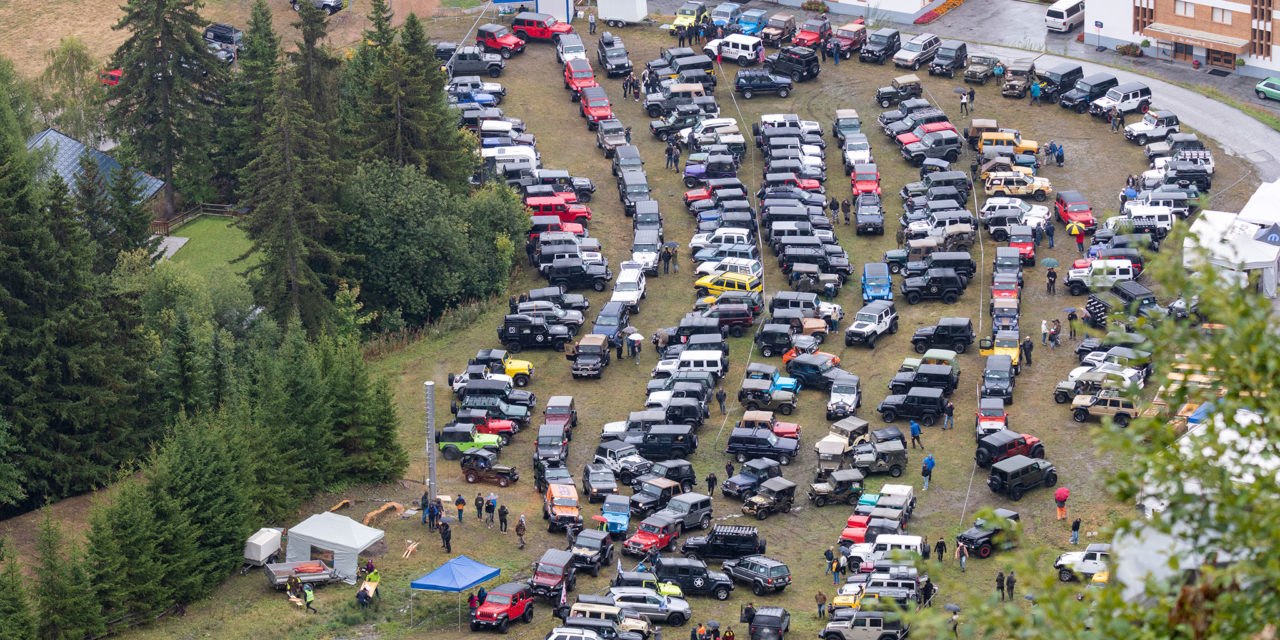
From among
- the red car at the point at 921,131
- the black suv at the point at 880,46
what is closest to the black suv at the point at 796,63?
the black suv at the point at 880,46

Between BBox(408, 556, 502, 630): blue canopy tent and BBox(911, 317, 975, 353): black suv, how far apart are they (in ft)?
94.0

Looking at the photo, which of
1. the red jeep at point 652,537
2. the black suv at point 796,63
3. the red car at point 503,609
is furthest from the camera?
the black suv at point 796,63

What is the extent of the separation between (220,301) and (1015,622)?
68.8 metres

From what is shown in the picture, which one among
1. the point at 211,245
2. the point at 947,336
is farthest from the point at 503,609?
Result: the point at 211,245

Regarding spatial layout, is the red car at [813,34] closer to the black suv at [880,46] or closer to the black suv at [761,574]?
the black suv at [880,46]

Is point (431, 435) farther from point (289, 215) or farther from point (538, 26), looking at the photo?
point (538, 26)

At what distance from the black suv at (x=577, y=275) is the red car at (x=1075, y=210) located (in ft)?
Result: 83.7

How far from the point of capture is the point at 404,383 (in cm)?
8144

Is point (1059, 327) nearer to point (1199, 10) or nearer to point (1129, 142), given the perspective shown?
point (1129, 142)

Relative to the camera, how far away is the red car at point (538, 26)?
118938 millimetres

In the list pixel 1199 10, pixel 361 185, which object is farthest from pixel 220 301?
pixel 1199 10

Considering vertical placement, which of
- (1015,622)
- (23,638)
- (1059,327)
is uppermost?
(1015,622)

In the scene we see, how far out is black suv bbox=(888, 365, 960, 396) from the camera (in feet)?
249

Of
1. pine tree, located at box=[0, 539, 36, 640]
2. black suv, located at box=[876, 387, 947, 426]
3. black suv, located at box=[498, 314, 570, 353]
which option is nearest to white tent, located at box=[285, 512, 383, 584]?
pine tree, located at box=[0, 539, 36, 640]
